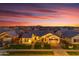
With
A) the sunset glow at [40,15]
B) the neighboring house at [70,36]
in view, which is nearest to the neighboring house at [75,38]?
the neighboring house at [70,36]

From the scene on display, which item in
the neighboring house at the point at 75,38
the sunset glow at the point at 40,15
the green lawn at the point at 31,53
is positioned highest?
the sunset glow at the point at 40,15

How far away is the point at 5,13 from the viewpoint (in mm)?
1565

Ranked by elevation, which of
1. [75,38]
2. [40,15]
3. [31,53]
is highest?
[40,15]

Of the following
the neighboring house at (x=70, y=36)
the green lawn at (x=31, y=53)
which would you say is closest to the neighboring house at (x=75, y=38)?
the neighboring house at (x=70, y=36)

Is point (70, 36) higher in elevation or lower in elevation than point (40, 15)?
lower

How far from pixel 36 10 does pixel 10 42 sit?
0.47 meters

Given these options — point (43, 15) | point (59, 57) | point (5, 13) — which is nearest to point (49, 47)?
point (59, 57)

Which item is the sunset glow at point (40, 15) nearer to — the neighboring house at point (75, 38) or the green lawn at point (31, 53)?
the neighboring house at point (75, 38)

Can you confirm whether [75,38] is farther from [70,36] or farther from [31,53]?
[31,53]

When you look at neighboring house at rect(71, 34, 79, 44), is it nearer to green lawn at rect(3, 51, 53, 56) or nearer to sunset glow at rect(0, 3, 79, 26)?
sunset glow at rect(0, 3, 79, 26)

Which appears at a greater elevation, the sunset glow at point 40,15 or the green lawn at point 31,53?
the sunset glow at point 40,15

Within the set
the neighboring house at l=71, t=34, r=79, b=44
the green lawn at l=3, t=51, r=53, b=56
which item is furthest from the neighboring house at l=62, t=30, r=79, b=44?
the green lawn at l=3, t=51, r=53, b=56

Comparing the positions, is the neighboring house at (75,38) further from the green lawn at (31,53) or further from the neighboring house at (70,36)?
the green lawn at (31,53)

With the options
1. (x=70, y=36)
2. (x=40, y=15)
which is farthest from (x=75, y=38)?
(x=40, y=15)
